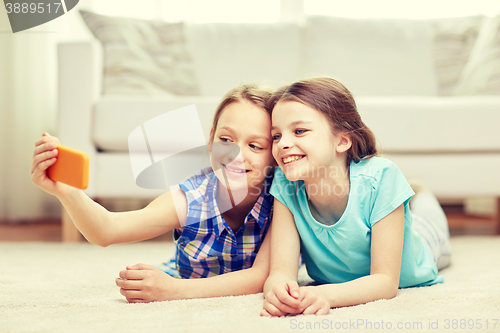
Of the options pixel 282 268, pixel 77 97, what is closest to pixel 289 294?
pixel 282 268

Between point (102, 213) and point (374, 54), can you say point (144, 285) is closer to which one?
point (102, 213)

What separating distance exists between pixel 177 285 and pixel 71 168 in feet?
0.88

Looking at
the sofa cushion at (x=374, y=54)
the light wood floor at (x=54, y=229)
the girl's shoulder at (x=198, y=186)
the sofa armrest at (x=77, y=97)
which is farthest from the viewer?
→ the sofa cushion at (x=374, y=54)

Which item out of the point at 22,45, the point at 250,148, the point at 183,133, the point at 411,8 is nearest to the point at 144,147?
the point at 183,133

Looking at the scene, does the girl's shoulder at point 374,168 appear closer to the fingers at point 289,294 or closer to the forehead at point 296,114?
the forehead at point 296,114

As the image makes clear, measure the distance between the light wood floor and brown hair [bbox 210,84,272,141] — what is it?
94 centimetres

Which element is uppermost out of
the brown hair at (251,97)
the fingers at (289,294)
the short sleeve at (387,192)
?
the brown hair at (251,97)

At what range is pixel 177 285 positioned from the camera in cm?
74

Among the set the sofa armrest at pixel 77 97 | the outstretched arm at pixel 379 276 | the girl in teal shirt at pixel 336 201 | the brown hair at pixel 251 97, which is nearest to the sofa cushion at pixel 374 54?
the sofa armrest at pixel 77 97

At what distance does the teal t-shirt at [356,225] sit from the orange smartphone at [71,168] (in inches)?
14.7

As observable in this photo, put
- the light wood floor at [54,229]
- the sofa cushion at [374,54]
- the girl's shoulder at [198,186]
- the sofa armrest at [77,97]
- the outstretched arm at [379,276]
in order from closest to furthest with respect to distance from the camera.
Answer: the outstretched arm at [379,276] < the girl's shoulder at [198,186] < the sofa armrest at [77,97] < the light wood floor at [54,229] < the sofa cushion at [374,54]

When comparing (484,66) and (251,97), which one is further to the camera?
(484,66)

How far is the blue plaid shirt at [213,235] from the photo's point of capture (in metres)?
0.88

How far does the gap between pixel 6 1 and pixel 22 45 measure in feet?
0.80
